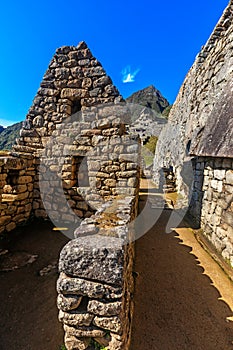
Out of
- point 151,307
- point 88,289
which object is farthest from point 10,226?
point 88,289

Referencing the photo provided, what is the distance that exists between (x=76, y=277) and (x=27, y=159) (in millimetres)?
4092

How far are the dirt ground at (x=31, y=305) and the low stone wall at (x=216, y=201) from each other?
10.0ft

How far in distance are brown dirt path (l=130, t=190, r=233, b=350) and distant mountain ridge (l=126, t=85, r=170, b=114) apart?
133 feet

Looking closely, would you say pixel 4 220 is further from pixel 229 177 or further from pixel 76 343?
pixel 229 177

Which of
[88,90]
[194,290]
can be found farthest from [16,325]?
[88,90]

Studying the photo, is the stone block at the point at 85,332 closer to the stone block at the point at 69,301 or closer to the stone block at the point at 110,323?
the stone block at the point at 110,323

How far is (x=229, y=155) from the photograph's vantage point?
3.31 meters

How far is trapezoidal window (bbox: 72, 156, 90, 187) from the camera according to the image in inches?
189

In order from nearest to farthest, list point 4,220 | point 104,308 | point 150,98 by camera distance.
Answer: point 104,308 < point 4,220 < point 150,98

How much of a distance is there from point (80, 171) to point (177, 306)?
3466 millimetres

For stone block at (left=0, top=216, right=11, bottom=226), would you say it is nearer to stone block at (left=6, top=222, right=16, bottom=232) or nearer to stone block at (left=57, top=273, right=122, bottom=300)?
stone block at (left=6, top=222, right=16, bottom=232)

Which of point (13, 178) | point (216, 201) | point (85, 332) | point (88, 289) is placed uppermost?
point (13, 178)

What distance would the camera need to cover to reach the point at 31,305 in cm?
271

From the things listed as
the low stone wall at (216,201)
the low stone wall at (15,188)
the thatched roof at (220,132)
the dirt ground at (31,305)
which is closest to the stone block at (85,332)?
the dirt ground at (31,305)
